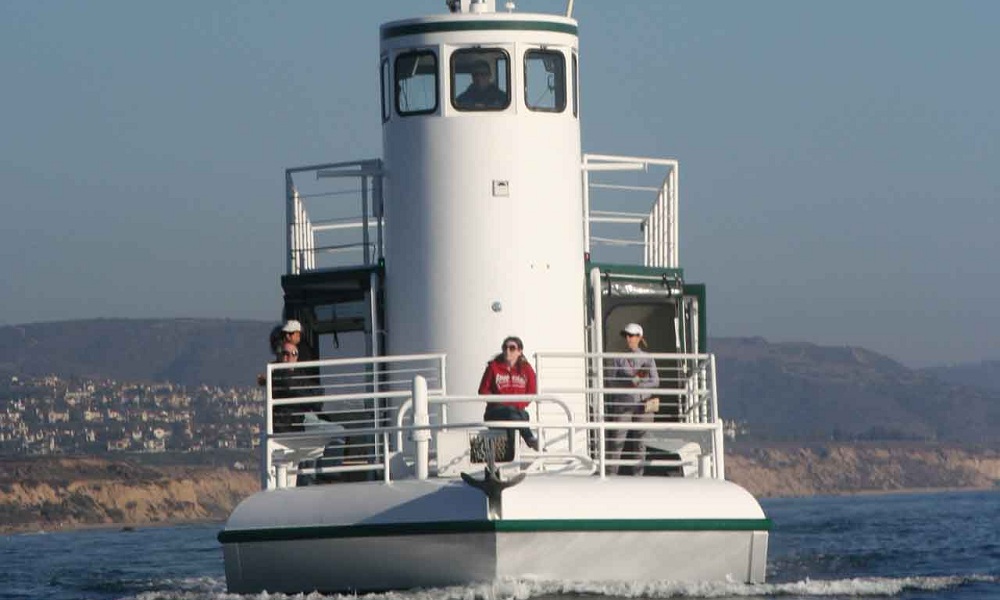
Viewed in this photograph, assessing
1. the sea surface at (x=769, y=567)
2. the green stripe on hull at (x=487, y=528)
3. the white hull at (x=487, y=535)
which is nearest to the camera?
the green stripe on hull at (x=487, y=528)

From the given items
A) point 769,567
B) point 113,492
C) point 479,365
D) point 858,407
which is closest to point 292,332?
point 479,365

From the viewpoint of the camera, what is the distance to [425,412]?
19.9 m

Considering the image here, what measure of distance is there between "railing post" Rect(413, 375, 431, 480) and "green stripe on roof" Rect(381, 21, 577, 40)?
4.20 m

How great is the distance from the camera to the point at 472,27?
22375 millimetres

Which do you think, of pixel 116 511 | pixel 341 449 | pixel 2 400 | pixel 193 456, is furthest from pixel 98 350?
pixel 341 449

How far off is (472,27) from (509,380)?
3926 mm

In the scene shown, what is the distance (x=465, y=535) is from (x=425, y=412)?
137 centimetres

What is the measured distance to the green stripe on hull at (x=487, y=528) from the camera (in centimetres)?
1902

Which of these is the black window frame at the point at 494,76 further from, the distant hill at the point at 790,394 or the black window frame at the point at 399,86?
the distant hill at the point at 790,394

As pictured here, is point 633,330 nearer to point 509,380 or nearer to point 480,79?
point 509,380

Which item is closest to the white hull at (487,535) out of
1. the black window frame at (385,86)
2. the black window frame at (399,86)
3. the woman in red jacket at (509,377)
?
the woman in red jacket at (509,377)

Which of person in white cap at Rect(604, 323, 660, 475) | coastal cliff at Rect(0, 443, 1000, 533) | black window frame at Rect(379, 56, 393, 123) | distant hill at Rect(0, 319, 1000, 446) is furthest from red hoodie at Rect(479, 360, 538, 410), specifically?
distant hill at Rect(0, 319, 1000, 446)

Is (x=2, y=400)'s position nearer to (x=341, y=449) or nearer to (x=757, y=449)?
(x=757, y=449)

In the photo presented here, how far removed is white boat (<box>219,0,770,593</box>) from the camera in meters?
Result: 19.4
